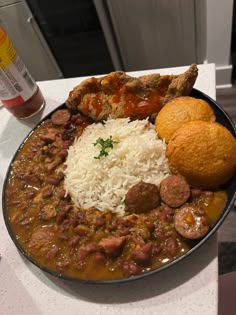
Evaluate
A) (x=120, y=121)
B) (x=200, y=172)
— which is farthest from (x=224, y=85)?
(x=200, y=172)

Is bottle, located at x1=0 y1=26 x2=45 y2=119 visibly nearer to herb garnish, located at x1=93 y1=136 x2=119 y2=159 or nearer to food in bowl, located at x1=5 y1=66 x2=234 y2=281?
food in bowl, located at x1=5 y1=66 x2=234 y2=281

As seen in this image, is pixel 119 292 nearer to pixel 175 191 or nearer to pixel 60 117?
pixel 175 191

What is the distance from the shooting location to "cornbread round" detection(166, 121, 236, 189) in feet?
2.64

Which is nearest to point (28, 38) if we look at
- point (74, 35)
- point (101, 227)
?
point (74, 35)

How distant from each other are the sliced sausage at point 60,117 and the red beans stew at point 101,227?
0.16 meters

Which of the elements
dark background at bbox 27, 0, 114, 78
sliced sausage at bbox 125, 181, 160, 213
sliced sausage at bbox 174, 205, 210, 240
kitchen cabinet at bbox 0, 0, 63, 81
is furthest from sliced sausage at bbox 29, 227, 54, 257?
kitchen cabinet at bbox 0, 0, 63, 81

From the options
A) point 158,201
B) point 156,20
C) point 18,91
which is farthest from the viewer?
point 156,20

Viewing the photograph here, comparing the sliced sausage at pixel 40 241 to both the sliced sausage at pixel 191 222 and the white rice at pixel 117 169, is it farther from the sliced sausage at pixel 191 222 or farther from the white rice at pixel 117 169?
the sliced sausage at pixel 191 222

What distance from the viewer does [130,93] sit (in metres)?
1.02

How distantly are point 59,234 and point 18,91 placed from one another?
52 centimetres

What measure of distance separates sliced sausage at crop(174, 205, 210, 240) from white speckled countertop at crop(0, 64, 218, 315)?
0.07 metres

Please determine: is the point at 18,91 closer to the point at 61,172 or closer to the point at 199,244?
the point at 61,172

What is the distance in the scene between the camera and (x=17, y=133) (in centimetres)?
125

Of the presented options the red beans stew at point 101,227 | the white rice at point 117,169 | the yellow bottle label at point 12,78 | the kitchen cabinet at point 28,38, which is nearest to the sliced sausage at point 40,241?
the red beans stew at point 101,227
